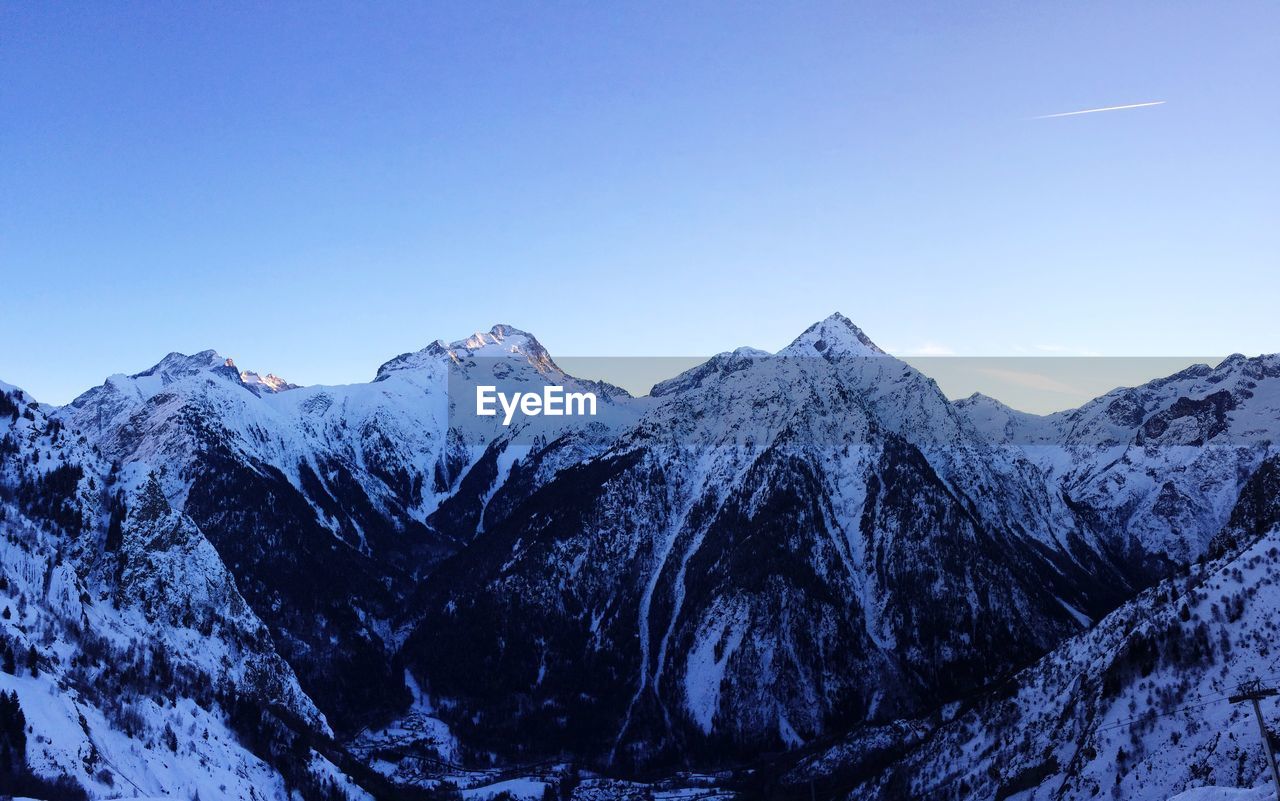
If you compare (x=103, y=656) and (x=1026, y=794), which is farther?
(x=103, y=656)

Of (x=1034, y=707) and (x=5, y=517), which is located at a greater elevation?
(x=5, y=517)

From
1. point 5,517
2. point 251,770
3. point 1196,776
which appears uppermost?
point 5,517

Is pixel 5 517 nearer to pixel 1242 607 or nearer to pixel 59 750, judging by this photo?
pixel 59 750

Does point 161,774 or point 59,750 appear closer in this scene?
point 59,750

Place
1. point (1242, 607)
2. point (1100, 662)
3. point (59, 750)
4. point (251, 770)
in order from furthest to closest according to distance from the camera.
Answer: point (251, 770)
point (1100, 662)
point (1242, 607)
point (59, 750)

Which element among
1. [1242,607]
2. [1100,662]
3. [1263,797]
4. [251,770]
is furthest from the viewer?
[251,770]

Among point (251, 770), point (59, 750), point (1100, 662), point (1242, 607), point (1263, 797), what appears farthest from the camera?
point (251, 770)

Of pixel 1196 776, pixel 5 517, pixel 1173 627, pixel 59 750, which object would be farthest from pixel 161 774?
pixel 1173 627

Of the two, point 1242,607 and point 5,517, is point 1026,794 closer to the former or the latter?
point 1242,607

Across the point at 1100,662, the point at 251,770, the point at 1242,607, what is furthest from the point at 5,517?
the point at 1242,607
